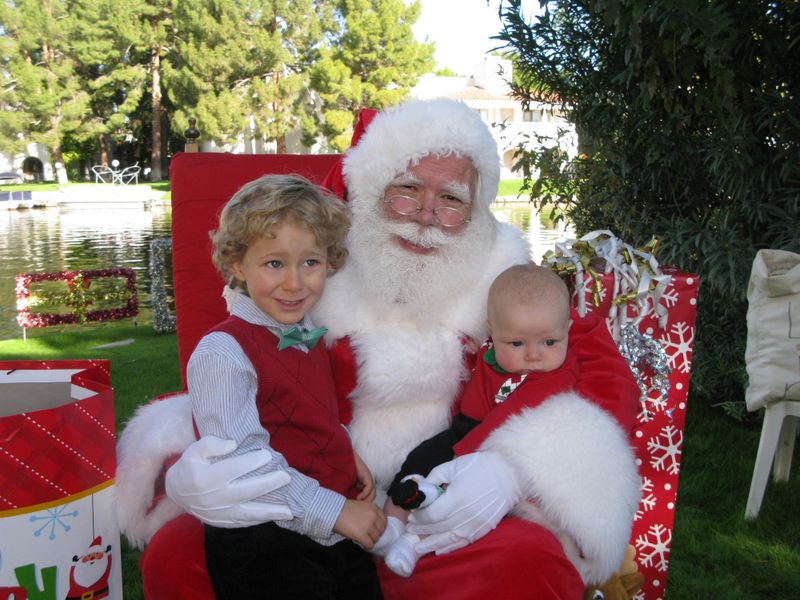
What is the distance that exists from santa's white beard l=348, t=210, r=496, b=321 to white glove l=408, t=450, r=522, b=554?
56 centimetres

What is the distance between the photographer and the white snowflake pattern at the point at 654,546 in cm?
221

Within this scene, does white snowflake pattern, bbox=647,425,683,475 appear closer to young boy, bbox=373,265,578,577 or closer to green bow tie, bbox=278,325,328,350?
young boy, bbox=373,265,578,577

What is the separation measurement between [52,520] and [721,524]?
264cm

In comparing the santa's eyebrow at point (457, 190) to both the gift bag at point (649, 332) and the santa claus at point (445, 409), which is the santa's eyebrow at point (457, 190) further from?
the gift bag at point (649, 332)

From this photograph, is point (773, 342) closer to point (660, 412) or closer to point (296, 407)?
point (660, 412)

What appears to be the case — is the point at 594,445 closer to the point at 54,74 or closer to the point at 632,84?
the point at 632,84

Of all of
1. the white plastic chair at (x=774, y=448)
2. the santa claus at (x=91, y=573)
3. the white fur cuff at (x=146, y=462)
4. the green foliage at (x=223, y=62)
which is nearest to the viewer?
the santa claus at (x=91, y=573)

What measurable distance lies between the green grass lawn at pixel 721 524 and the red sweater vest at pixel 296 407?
120cm

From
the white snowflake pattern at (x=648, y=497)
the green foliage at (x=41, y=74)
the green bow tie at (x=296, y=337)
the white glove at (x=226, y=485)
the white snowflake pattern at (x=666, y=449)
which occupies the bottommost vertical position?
the white snowflake pattern at (x=648, y=497)

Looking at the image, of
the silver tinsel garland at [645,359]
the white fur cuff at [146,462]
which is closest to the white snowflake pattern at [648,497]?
the silver tinsel garland at [645,359]

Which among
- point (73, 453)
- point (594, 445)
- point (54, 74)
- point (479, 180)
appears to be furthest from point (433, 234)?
point (54, 74)

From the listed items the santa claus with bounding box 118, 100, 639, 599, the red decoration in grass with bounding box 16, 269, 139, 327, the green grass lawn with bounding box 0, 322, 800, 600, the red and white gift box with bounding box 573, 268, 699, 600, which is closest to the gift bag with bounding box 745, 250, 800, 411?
the green grass lawn with bounding box 0, 322, 800, 600

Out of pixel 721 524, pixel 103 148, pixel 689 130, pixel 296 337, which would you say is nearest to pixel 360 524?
pixel 296 337

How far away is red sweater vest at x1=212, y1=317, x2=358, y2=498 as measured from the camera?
69.2 inches
